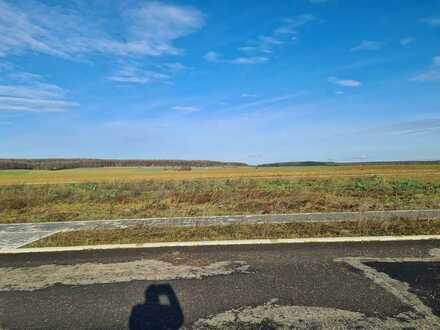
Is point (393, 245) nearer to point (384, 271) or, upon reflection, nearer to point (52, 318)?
point (384, 271)

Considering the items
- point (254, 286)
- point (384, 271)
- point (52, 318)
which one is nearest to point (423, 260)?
point (384, 271)

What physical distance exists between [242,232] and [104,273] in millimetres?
3955

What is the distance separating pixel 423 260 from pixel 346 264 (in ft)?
4.56

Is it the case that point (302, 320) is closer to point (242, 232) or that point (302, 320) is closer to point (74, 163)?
point (242, 232)

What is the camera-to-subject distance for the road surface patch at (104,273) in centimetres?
493

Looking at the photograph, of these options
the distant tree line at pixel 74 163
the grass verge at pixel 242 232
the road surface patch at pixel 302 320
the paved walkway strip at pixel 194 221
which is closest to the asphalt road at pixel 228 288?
the road surface patch at pixel 302 320

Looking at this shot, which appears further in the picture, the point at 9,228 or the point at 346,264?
the point at 9,228

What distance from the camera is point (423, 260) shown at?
5512mm

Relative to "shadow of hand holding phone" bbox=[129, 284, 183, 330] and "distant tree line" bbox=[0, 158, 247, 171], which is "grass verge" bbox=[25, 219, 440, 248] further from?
"distant tree line" bbox=[0, 158, 247, 171]

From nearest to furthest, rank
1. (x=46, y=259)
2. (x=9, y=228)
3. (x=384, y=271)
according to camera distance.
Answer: (x=384, y=271) → (x=46, y=259) → (x=9, y=228)

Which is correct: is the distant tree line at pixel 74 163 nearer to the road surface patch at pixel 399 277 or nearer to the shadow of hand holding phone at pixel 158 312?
the shadow of hand holding phone at pixel 158 312

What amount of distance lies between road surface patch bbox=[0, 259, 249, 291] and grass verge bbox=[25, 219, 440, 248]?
6.51ft

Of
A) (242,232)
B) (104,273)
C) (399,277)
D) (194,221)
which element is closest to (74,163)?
(194,221)

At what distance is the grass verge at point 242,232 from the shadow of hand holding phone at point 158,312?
3.32 metres
